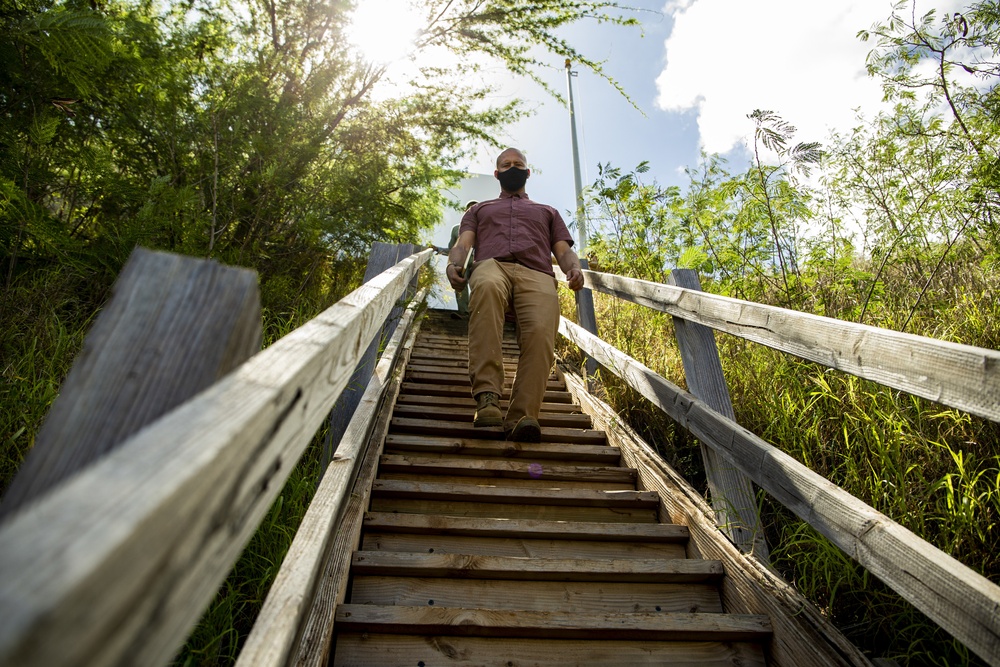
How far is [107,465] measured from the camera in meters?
0.43

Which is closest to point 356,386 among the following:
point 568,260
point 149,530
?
point 568,260

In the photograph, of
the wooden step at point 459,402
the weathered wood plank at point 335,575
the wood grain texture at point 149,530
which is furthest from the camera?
the wooden step at point 459,402

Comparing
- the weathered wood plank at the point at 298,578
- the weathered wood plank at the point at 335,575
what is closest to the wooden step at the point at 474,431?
the weathered wood plank at the point at 335,575

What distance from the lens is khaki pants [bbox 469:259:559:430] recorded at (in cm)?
302

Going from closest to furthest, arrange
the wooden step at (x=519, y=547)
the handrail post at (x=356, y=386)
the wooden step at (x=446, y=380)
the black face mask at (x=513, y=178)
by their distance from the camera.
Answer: the wooden step at (x=519, y=547) → the handrail post at (x=356, y=386) → the black face mask at (x=513, y=178) → the wooden step at (x=446, y=380)

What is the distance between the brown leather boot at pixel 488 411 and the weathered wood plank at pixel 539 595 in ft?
4.03

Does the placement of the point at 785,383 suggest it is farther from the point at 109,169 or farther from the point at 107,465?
the point at 109,169

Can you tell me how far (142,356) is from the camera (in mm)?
584

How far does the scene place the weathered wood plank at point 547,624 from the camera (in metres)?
1.61

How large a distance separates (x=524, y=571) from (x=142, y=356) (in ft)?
5.27

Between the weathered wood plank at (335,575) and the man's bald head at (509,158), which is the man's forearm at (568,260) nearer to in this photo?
the man's bald head at (509,158)

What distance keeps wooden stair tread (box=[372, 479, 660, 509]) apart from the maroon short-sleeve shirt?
145 cm

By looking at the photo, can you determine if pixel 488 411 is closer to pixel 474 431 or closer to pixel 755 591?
pixel 474 431

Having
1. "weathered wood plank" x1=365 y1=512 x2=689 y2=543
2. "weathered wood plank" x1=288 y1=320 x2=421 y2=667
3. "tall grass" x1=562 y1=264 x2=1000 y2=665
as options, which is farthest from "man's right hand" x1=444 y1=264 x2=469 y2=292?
"weathered wood plank" x1=365 y1=512 x2=689 y2=543
